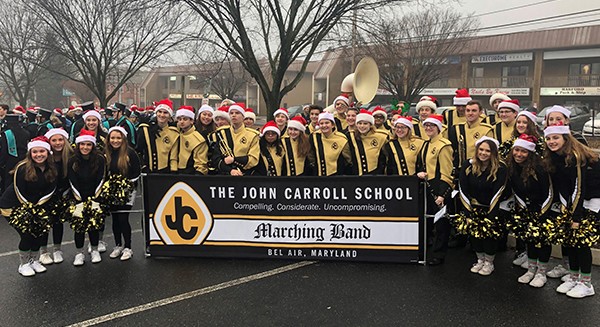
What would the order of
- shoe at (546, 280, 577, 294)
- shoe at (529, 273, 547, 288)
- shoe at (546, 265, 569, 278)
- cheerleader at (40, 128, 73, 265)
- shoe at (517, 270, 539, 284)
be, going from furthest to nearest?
1. cheerleader at (40, 128, 73, 265)
2. shoe at (546, 265, 569, 278)
3. shoe at (517, 270, 539, 284)
4. shoe at (529, 273, 547, 288)
5. shoe at (546, 280, 577, 294)

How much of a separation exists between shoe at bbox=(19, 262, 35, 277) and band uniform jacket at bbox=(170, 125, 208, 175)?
190cm

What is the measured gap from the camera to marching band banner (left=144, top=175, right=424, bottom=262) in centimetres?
513

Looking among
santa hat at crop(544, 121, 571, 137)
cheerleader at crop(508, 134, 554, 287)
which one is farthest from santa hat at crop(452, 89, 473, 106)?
santa hat at crop(544, 121, 571, 137)

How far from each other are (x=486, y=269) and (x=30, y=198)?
498 cm

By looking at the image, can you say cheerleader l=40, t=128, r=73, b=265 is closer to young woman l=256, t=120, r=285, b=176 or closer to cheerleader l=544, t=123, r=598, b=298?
young woman l=256, t=120, r=285, b=176

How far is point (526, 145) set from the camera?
180 inches


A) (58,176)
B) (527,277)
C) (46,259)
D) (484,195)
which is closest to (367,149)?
(484,195)

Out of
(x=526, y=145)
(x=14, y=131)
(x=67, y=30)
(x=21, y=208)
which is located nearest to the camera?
(x=526, y=145)

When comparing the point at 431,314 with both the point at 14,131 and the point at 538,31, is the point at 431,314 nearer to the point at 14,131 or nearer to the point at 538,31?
the point at 14,131

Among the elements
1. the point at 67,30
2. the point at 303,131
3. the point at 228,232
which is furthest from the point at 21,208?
the point at 67,30

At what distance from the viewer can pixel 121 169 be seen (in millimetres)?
5441

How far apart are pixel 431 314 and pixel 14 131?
7.36 meters

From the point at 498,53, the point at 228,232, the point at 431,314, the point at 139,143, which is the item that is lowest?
the point at 431,314

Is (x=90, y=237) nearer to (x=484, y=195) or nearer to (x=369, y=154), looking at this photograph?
(x=369, y=154)
